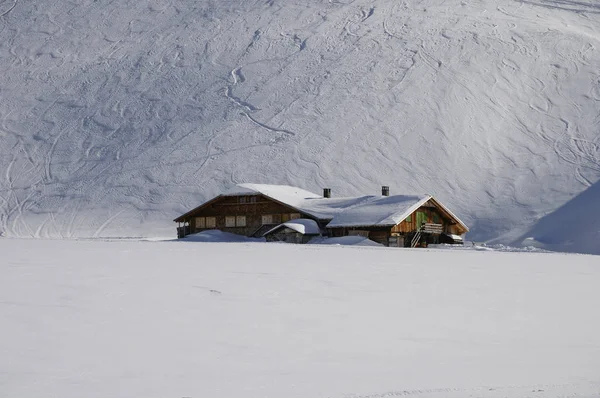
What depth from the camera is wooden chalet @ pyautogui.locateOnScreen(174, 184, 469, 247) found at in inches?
1886

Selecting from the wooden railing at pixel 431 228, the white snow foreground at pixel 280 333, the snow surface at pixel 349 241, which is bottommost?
the white snow foreground at pixel 280 333

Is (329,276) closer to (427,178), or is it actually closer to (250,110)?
(427,178)

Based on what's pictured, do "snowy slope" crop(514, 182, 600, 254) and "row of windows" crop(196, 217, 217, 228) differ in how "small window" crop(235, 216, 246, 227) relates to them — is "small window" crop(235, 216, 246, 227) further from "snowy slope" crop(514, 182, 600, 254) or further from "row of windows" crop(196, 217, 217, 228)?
"snowy slope" crop(514, 182, 600, 254)

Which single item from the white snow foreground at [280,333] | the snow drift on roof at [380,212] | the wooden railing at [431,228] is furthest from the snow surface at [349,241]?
the white snow foreground at [280,333]

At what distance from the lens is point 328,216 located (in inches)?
1956

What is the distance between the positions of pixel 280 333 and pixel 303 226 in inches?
1371

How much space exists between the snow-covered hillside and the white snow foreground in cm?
4592

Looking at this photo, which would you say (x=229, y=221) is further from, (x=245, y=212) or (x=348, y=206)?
(x=348, y=206)

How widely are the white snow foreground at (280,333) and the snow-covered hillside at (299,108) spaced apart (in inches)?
1808

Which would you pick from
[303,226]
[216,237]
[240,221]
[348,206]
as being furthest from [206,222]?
[348,206]

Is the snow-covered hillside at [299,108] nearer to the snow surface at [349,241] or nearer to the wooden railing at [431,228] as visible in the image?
the wooden railing at [431,228]

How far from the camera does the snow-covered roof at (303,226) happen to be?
48062 mm

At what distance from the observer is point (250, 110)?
80375 mm

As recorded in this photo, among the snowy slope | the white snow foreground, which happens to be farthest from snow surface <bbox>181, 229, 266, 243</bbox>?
the white snow foreground
